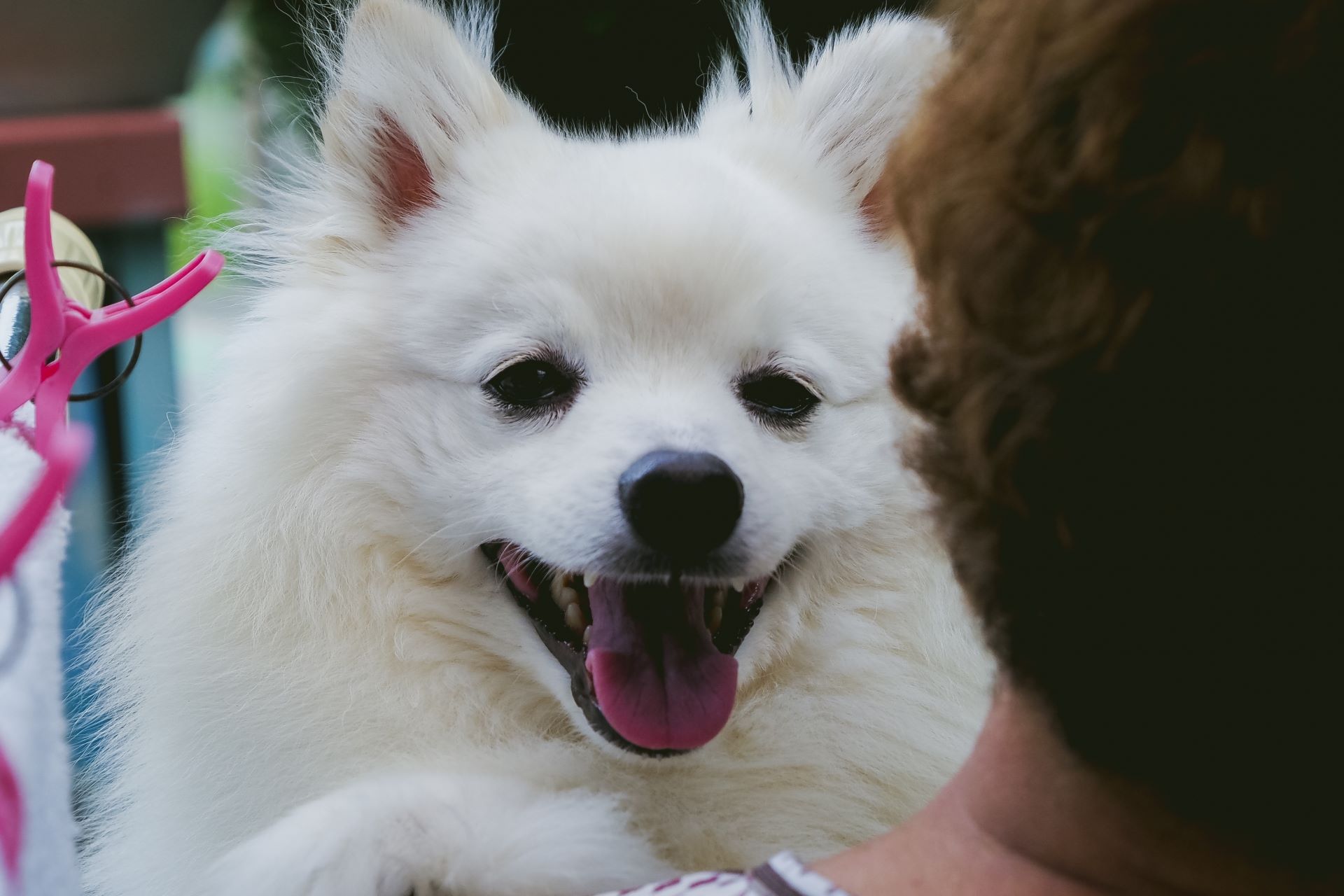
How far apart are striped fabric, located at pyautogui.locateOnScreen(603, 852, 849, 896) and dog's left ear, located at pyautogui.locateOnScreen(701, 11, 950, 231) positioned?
4.42 feet

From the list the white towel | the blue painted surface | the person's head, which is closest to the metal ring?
the white towel

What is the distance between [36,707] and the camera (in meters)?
0.94

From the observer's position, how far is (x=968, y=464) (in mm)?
845

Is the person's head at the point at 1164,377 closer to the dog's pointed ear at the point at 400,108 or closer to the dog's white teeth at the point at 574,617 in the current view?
the dog's white teeth at the point at 574,617

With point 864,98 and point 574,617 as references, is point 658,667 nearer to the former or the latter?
point 574,617

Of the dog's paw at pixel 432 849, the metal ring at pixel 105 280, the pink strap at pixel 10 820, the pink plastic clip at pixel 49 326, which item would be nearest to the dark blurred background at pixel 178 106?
the metal ring at pixel 105 280

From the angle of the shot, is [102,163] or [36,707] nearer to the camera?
[36,707]

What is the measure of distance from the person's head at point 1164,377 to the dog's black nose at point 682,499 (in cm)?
78

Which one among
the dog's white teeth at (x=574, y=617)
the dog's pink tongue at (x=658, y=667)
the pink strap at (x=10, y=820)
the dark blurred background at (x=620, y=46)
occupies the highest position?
the dark blurred background at (x=620, y=46)

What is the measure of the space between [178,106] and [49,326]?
402cm

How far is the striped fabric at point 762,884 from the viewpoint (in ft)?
3.20

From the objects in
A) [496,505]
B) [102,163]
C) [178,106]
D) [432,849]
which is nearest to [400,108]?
[496,505]

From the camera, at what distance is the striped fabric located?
0.98 metres

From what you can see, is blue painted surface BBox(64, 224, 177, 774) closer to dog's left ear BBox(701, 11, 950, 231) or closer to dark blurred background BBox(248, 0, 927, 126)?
dark blurred background BBox(248, 0, 927, 126)
